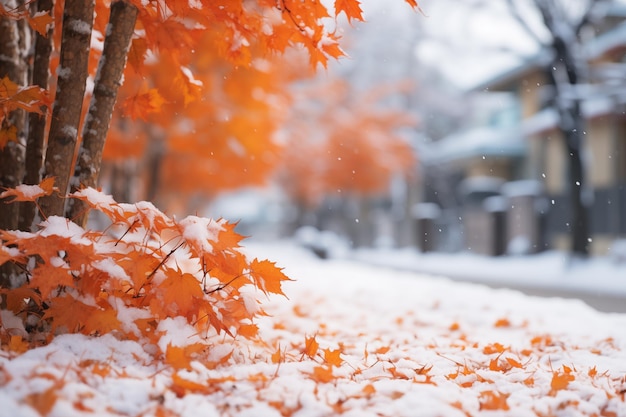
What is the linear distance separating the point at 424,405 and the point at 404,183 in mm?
36335

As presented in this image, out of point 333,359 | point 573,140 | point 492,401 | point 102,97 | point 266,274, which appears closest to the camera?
point 492,401

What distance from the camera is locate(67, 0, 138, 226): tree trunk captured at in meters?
3.52

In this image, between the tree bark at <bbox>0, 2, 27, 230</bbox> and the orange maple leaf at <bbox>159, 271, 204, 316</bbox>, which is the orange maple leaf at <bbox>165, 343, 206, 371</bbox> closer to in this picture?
the orange maple leaf at <bbox>159, 271, 204, 316</bbox>

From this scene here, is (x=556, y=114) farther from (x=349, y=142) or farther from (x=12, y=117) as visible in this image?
(x=12, y=117)

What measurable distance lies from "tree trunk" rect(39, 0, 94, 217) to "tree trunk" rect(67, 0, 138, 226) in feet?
0.36

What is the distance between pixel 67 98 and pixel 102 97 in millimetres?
207

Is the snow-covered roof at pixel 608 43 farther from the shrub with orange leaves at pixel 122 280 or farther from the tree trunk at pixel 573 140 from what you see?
the shrub with orange leaves at pixel 122 280

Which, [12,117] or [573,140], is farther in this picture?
[573,140]

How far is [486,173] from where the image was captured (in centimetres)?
2964

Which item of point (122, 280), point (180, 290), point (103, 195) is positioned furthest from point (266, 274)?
point (103, 195)

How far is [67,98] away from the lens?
11.2ft

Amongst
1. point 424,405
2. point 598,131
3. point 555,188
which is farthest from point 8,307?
point 555,188

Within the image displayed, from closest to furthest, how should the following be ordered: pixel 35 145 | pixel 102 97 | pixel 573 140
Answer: pixel 102 97 < pixel 35 145 < pixel 573 140

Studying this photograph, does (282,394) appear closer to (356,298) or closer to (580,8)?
(356,298)
